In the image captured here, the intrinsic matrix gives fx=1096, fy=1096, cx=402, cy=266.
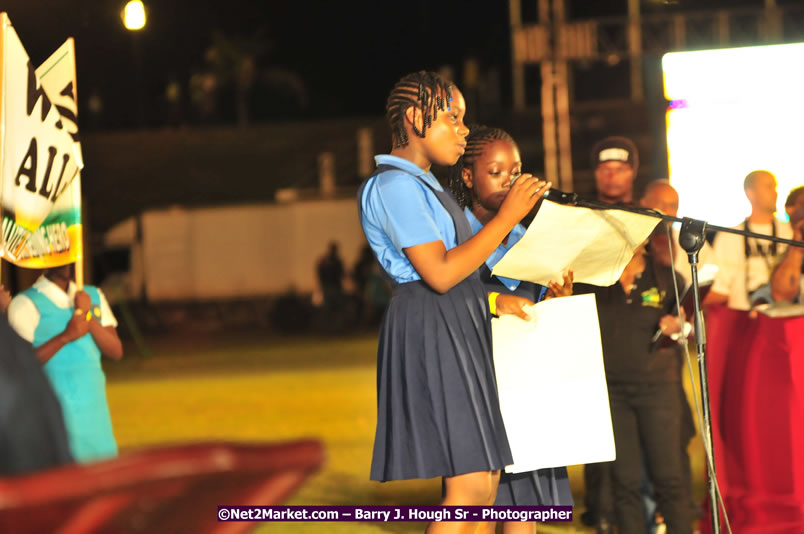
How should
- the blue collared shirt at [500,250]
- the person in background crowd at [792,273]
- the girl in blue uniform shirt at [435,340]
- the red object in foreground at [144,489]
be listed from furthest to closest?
the person in background crowd at [792,273] → the blue collared shirt at [500,250] → the girl in blue uniform shirt at [435,340] → the red object in foreground at [144,489]

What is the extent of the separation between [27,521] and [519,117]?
119 feet

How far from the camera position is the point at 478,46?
43.0 m

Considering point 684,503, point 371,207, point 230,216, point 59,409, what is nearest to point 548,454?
point 371,207

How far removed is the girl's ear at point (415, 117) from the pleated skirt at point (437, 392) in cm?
49

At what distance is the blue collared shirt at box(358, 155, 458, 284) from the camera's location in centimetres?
304

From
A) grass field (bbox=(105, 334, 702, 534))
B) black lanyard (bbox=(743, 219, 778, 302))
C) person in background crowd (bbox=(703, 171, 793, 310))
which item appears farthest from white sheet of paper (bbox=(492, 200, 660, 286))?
black lanyard (bbox=(743, 219, 778, 302))

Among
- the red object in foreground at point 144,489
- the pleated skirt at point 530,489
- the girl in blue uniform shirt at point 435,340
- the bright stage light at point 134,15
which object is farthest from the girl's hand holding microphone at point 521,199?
the bright stage light at point 134,15

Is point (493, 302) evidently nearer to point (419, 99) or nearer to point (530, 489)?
point (419, 99)

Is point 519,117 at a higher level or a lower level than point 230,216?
higher

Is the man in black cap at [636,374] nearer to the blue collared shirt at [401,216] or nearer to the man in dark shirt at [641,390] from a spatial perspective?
the man in dark shirt at [641,390]

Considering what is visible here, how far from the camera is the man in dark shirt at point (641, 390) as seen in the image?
4645 millimetres

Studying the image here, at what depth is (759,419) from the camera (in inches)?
188

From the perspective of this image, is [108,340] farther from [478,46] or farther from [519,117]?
[478,46]

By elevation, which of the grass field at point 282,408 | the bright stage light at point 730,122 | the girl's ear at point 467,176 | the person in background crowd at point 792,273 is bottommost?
the grass field at point 282,408
